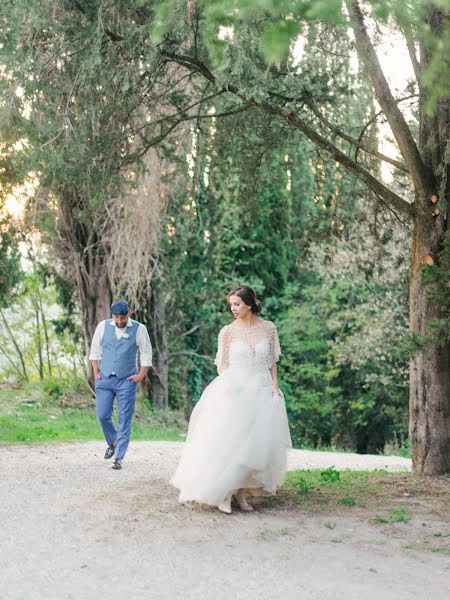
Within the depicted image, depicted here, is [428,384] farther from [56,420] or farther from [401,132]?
[56,420]

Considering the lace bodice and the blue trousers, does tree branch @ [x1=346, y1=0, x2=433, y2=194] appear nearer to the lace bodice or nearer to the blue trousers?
the lace bodice

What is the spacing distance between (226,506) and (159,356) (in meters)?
16.6

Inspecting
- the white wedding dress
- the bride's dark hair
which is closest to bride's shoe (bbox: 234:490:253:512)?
the white wedding dress

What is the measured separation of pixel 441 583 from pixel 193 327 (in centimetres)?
2076

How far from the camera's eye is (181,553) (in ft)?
22.4

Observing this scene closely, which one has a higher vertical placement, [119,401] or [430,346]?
[430,346]

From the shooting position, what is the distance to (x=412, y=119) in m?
13.2

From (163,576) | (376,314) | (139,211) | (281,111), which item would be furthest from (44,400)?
(163,576)

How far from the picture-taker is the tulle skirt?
845 centimetres

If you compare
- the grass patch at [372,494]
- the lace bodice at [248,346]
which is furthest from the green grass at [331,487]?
the lace bodice at [248,346]

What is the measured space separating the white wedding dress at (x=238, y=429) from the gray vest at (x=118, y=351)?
8.49 ft

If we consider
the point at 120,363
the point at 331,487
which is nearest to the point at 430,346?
the point at 331,487

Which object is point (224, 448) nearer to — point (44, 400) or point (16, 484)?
point (16, 484)

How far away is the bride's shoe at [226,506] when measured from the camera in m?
8.39
